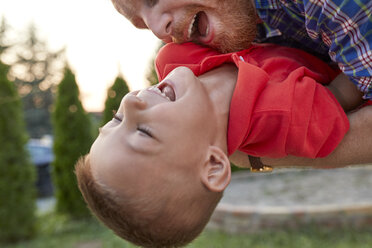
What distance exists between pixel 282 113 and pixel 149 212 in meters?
0.55

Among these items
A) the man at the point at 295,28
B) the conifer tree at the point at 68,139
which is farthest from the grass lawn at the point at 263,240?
the man at the point at 295,28

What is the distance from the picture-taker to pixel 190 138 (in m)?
1.38

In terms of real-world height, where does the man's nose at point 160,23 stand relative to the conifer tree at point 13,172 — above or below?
above

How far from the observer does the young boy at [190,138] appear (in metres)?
1.36

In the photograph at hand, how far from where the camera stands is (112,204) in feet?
4.62

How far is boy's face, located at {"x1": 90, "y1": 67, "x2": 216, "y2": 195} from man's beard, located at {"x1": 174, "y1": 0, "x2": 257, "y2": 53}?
0.55ft

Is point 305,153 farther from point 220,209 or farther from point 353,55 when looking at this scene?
point 220,209

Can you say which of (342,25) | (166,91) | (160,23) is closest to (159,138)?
(166,91)

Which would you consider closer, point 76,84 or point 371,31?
point 371,31

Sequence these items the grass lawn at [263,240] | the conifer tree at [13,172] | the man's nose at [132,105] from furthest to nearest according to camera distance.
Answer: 1. the conifer tree at [13,172]
2. the grass lawn at [263,240]
3. the man's nose at [132,105]

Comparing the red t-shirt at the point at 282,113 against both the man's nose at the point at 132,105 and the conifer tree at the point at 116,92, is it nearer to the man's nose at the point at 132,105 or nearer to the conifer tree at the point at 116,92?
the man's nose at the point at 132,105

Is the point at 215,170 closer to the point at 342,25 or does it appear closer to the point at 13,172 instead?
the point at 342,25

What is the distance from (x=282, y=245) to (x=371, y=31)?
16.3 feet

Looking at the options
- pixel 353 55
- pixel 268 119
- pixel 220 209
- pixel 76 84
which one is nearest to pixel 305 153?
pixel 268 119
